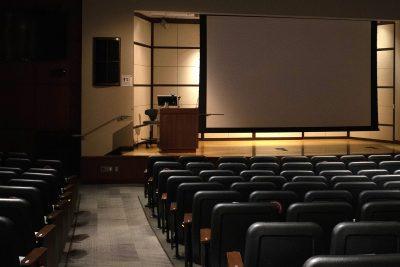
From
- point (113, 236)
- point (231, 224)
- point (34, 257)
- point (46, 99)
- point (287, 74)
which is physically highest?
point (287, 74)

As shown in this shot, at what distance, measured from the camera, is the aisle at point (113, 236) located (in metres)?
5.57

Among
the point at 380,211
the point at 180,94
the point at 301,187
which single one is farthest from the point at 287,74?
the point at 380,211

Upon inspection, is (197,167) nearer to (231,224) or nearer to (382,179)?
(382,179)

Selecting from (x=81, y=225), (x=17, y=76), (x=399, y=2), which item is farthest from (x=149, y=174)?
(x=399, y=2)

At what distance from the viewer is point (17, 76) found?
11.8 m

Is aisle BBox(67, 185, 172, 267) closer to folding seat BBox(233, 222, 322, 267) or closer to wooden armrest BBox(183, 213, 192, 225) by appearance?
wooden armrest BBox(183, 213, 192, 225)

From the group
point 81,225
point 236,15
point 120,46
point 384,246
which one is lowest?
point 81,225

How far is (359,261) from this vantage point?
233cm

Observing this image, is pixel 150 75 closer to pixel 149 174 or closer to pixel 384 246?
pixel 149 174

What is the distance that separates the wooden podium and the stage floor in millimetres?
267

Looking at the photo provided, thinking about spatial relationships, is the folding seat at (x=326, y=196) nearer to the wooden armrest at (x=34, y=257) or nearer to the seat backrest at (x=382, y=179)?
the seat backrest at (x=382, y=179)

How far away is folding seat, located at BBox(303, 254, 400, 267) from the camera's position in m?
2.33

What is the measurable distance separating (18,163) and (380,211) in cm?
509

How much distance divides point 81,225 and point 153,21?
793cm
